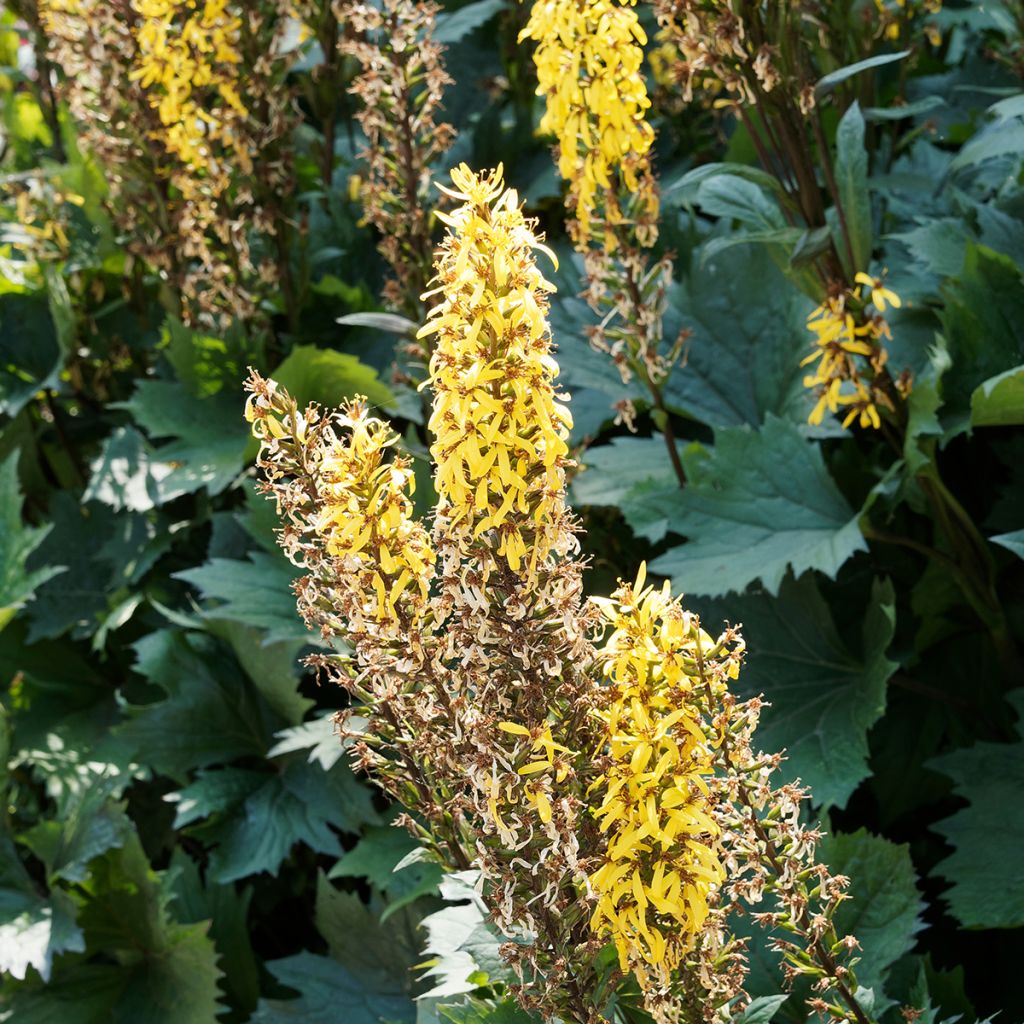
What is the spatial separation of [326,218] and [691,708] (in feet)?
7.95

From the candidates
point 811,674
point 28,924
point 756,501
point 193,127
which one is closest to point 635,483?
point 756,501

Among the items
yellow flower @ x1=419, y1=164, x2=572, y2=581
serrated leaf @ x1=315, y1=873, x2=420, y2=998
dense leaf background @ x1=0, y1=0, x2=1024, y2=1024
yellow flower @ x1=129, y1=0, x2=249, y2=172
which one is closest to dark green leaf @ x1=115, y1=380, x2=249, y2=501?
dense leaf background @ x1=0, y1=0, x2=1024, y2=1024

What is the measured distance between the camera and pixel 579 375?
2.54m

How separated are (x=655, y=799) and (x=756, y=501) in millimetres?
1232

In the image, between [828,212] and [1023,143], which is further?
[828,212]

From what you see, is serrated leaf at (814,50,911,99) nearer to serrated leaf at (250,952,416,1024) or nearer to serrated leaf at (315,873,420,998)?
serrated leaf at (315,873,420,998)

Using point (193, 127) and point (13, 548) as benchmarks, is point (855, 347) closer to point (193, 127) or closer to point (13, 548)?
point (193, 127)

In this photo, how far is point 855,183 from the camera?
6.23 ft

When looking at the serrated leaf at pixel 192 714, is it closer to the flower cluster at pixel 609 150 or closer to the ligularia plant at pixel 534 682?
the flower cluster at pixel 609 150

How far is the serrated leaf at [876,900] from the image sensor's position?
1614 mm

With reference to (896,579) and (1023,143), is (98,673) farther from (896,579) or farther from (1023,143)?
(1023,143)

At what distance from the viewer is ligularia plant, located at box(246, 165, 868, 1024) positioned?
1034mm

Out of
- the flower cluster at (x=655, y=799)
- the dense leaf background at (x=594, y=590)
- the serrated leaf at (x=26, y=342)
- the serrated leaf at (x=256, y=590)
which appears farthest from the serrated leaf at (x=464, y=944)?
the serrated leaf at (x=26, y=342)

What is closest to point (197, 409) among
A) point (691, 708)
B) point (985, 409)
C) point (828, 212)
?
point (828, 212)
